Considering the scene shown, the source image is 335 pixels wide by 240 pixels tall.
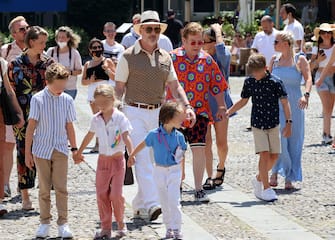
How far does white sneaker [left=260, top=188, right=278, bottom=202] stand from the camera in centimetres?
1012

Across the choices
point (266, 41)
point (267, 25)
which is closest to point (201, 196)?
point (266, 41)

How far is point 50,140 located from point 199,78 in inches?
87.7

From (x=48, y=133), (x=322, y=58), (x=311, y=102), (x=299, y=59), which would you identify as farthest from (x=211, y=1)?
(x=48, y=133)

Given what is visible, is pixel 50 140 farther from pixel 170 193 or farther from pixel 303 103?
pixel 303 103

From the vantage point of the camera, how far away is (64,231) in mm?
8398

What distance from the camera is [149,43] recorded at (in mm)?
9156

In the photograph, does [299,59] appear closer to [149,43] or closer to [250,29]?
[149,43]

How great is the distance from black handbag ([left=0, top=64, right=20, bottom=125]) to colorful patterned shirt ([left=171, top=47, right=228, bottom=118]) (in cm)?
178

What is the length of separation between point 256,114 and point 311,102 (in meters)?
10.0

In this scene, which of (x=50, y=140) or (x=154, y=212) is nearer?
(x=50, y=140)

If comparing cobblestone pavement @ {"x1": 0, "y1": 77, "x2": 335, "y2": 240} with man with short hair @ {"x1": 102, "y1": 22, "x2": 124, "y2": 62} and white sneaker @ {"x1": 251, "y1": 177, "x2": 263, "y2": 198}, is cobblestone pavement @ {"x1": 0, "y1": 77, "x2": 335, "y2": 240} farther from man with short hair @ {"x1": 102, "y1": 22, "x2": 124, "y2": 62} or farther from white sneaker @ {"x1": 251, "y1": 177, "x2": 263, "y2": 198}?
man with short hair @ {"x1": 102, "y1": 22, "x2": 124, "y2": 62}

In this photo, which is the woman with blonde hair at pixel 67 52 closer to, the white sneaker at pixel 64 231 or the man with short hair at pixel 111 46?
the man with short hair at pixel 111 46

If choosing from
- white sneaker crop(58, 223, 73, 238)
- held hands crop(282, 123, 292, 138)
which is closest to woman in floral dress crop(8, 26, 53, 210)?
white sneaker crop(58, 223, 73, 238)

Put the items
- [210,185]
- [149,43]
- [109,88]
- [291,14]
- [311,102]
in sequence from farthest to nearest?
[311,102]
[291,14]
[210,185]
[149,43]
[109,88]
